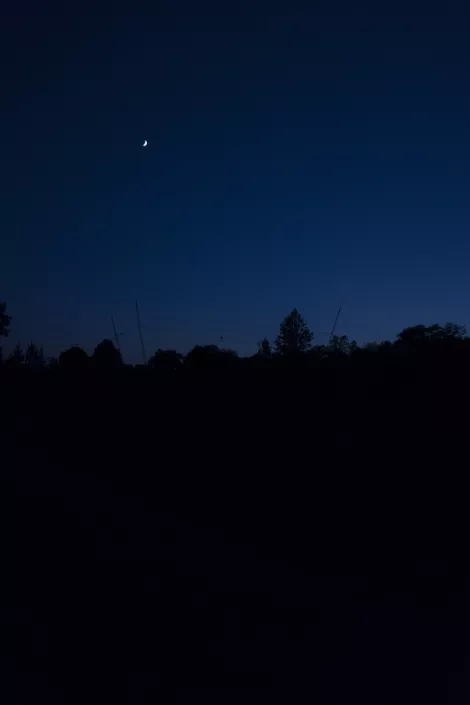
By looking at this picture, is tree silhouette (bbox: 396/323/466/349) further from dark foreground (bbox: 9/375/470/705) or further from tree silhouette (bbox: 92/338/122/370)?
tree silhouette (bbox: 92/338/122/370)

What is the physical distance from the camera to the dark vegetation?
4934mm

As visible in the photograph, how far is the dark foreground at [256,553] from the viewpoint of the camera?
4.88 meters

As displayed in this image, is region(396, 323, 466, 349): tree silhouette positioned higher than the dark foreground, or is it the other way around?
region(396, 323, 466, 349): tree silhouette

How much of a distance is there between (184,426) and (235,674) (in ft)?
33.8

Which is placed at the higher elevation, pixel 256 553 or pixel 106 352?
pixel 106 352

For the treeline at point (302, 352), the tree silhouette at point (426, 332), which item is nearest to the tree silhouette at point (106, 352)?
the treeline at point (302, 352)

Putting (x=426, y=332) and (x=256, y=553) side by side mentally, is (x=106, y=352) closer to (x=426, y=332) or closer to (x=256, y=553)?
(x=426, y=332)

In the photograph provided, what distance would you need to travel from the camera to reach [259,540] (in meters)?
8.46

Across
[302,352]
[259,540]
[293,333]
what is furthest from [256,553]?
[293,333]

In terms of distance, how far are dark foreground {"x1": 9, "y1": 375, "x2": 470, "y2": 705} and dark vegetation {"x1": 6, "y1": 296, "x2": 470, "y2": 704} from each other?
0.03 metres

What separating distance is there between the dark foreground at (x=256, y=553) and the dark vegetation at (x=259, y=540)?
26 millimetres

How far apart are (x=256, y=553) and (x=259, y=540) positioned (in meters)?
0.62

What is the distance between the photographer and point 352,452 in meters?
10.8

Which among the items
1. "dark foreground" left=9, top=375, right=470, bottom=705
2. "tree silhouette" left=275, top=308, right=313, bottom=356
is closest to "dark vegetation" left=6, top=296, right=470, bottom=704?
"dark foreground" left=9, top=375, right=470, bottom=705
